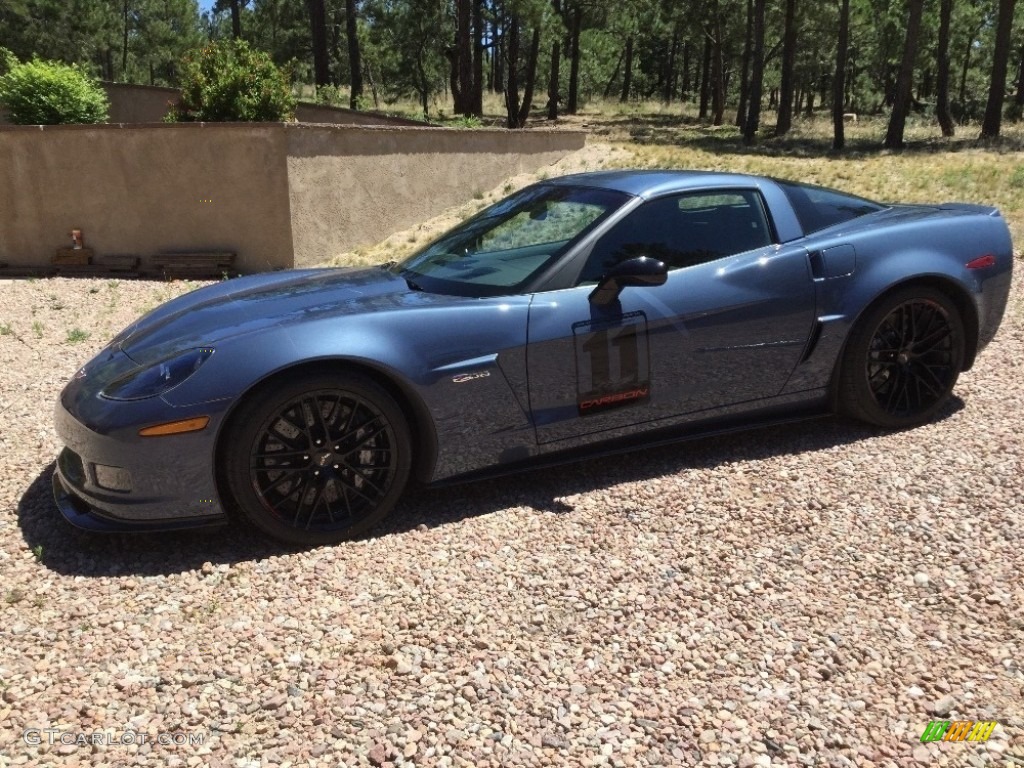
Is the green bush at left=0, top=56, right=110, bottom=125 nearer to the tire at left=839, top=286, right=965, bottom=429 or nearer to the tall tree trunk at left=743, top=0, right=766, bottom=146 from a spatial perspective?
the tire at left=839, top=286, right=965, bottom=429

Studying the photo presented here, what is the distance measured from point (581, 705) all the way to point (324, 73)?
21899mm

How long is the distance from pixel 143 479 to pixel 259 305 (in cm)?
90

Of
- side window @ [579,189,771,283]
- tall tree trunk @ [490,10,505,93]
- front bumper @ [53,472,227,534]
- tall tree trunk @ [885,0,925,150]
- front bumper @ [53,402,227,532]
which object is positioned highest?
tall tree trunk @ [490,10,505,93]

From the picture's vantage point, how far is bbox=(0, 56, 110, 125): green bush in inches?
433

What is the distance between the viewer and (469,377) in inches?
Result: 135

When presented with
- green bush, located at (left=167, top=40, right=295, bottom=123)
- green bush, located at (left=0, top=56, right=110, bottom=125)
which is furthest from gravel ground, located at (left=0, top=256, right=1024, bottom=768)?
green bush, located at (left=0, top=56, right=110, bottom=125)

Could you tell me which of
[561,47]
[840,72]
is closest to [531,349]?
[840,72]

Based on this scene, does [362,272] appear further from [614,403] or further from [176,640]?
[176,640]

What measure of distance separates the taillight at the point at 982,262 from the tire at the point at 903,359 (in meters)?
0.22

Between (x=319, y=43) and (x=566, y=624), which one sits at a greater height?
(x=319, y=43)

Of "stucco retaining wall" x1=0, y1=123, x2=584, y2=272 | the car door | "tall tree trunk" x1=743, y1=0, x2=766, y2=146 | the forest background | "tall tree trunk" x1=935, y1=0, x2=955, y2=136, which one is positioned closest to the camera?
the car door

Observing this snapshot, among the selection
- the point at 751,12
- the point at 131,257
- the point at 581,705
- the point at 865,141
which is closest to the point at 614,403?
the point at 581,705

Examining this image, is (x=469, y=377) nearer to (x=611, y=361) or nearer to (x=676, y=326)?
(x=611, y=361)

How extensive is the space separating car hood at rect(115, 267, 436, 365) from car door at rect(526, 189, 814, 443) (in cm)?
57
